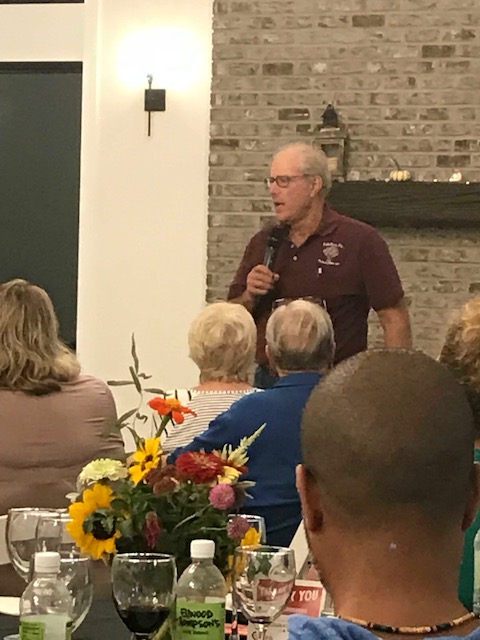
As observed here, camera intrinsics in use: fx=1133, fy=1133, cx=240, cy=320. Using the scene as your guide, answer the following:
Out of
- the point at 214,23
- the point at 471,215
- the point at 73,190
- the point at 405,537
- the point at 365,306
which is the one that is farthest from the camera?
the point at 73,190

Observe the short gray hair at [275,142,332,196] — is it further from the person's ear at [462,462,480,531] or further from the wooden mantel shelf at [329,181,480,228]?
the person's ear at [462,462,480,531]

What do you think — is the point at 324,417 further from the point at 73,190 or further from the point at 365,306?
the point at 73,190

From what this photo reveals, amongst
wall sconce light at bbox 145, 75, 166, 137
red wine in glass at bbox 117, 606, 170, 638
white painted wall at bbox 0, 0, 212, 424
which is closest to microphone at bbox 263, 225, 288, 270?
white painted wall at bbox 0, 0, 212, 424

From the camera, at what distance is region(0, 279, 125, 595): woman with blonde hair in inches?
116

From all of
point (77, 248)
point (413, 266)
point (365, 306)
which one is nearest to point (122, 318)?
point (77, 248)

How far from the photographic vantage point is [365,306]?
14.4 feet

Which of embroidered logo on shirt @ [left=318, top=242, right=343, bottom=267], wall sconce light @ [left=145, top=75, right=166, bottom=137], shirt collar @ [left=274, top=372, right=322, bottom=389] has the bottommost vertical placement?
shirt collar @ [left=274, top=372, right=322, bottom=389]

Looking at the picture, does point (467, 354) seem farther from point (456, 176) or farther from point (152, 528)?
point (456, 176)

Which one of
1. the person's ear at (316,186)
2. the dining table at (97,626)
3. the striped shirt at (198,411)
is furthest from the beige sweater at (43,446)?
the person's ear at (316,186)

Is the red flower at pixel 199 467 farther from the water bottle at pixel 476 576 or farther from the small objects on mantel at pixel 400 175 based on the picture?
the small objects on mantel at pixel 400 175

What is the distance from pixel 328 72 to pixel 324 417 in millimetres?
4817

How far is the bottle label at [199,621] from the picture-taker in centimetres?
159

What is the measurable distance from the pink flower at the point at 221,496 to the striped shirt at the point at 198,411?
1.32 meters

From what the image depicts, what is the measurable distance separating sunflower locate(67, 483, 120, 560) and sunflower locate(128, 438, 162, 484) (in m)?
0.05
